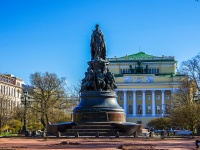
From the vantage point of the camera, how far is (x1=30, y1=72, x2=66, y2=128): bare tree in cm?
7362

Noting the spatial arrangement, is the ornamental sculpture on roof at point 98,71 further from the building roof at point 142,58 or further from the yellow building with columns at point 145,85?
the building roof at point 142,58

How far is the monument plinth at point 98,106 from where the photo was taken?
35.7m

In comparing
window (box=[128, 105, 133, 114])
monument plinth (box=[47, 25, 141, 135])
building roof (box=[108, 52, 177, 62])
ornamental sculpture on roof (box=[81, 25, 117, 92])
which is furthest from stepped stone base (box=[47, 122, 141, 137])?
building roof (box=[108, 52, 177, 62])

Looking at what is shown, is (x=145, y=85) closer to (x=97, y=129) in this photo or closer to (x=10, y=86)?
(x=10, y=86)

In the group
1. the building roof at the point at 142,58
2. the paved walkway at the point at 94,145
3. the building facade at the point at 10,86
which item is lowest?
the paved walkway at the point at 94,145

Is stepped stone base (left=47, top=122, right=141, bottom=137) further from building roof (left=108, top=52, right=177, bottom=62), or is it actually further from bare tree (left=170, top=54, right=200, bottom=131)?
building roof (left=108, top=52, right=177, bottom=62)

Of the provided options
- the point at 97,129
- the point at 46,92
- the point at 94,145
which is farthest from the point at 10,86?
the point at 94,145

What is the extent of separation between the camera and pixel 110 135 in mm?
34375

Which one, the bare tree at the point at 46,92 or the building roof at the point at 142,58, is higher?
the building roof at the point at 142,58

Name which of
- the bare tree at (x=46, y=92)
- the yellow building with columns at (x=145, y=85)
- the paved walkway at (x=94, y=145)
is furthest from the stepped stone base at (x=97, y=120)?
the yellow building with columns at (x=145, y=85)

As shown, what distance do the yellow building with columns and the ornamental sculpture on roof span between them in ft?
281

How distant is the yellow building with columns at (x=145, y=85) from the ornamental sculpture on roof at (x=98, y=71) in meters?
85.5

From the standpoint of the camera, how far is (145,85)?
129 metres

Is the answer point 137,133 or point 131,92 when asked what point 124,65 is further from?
point 137,133
